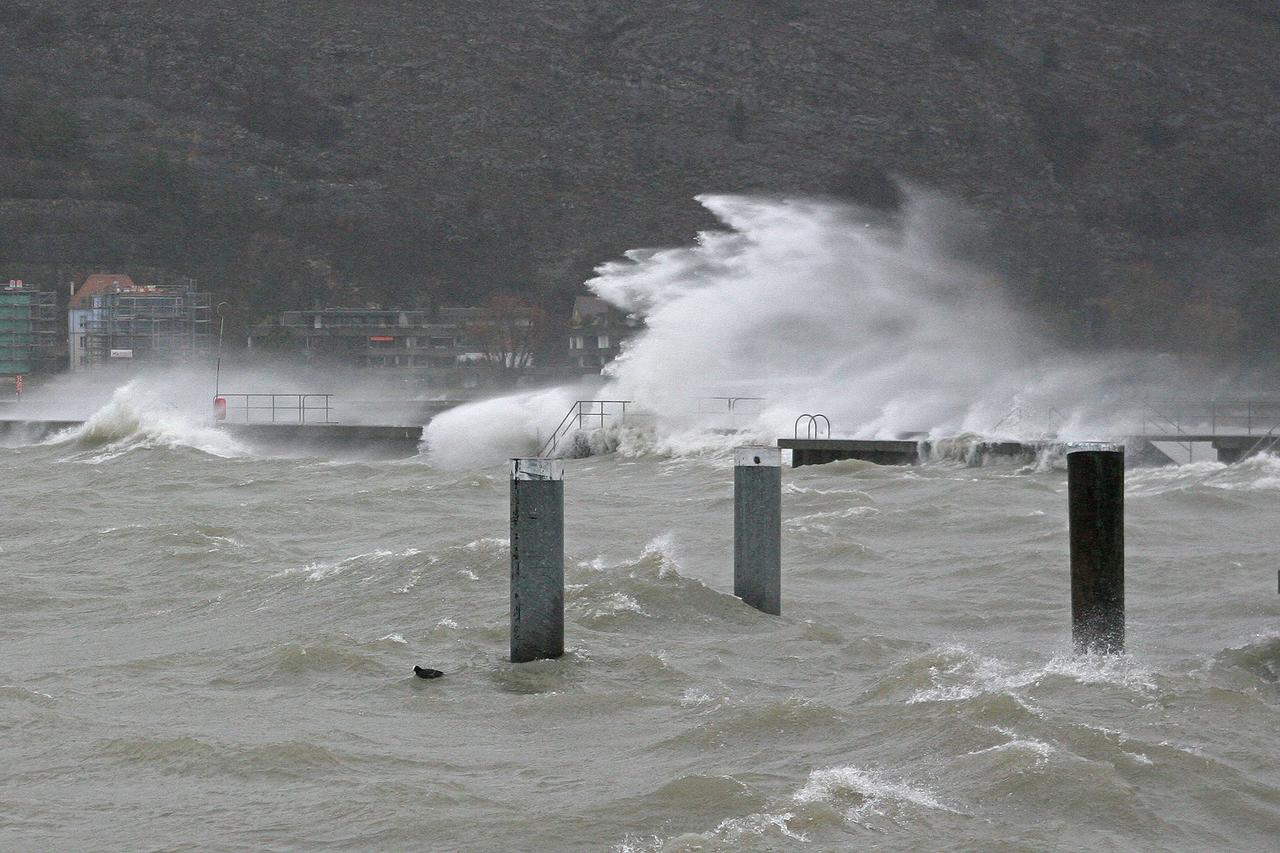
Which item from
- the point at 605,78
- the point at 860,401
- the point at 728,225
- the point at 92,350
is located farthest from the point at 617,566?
the point at 605,78

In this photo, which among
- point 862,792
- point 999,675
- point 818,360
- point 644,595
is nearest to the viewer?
point 862,792

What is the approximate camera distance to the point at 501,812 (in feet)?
29.2

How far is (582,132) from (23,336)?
4699cm

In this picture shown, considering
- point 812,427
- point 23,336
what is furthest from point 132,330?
point 812,427

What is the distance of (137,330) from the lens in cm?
8350

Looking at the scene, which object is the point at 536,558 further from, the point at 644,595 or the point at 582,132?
the point at 582,132

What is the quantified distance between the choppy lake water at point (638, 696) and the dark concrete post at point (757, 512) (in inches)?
16.0

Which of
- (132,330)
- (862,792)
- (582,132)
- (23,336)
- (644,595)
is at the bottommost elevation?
(862,792)

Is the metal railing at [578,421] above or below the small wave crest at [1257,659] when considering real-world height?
above

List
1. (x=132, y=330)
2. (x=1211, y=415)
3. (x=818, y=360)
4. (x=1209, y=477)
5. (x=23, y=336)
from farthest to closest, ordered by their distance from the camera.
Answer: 1. (x=23, y=336)
2. (x=132, y=330)
3. (x=818, y=360)
4. (x=1211, y=415)
5. (x=1209, y=477)

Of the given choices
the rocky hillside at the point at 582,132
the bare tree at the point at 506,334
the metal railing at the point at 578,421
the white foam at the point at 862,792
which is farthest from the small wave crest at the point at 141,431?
the rocky hillside at the point at 582,132

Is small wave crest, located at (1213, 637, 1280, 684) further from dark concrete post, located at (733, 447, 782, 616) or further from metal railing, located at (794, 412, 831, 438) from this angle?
metal railing, located at (794, 412, 831, 438)

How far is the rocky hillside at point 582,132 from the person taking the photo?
358 feet

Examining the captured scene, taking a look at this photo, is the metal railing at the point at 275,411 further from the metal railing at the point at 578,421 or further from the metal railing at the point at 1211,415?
the metal railing at the point at 1211,415
